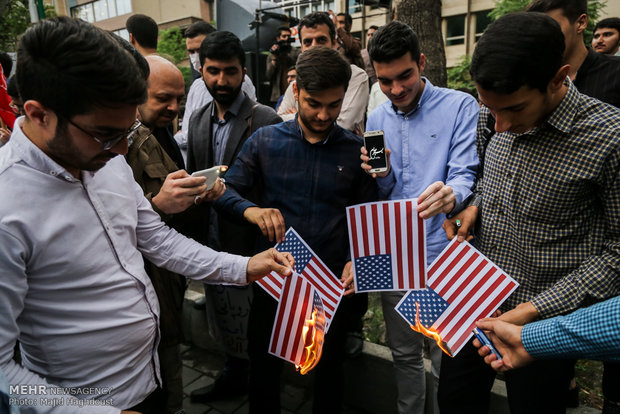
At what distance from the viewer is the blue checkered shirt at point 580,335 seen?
139 centimetres

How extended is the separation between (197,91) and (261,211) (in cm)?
282

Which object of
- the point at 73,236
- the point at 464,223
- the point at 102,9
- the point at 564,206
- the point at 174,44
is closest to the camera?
the point at 73,236

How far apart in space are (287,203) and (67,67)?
1.45 meters

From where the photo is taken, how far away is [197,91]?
452 centimetres

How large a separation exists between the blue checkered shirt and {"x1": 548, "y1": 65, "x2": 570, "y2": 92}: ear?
0.87m

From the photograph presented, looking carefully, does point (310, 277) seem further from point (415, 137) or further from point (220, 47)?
point (220, 47)

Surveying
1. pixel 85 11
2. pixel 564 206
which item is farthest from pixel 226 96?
pixel 85 11

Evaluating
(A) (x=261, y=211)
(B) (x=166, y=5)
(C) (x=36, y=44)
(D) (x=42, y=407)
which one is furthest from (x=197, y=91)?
(B) (x=166, y=5)

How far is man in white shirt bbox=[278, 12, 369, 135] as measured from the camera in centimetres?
369

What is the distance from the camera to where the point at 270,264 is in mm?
2002

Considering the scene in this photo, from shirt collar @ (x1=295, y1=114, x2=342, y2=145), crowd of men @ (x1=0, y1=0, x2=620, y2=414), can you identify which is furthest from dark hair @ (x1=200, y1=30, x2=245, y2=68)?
shirt collar @ (x1=295, y1=114, x2=342, y2=145)

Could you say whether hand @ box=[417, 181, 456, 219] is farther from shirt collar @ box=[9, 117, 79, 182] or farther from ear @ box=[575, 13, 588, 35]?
ear @ box=[575, 13, 588, 35]

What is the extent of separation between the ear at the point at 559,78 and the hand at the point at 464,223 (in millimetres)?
711

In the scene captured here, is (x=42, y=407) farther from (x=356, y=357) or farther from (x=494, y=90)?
(x=356, y=357)
